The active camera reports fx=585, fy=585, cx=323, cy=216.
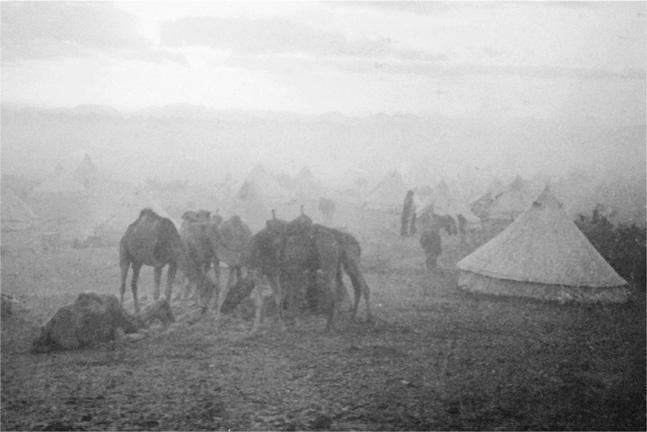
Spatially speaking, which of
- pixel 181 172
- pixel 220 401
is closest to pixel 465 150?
pixel 181 172

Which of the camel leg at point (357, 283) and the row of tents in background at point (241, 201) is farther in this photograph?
the row of tents in background at point (241, 201)

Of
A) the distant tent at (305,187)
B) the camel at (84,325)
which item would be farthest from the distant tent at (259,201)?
the camel at (84,325)

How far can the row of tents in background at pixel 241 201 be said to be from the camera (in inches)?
848

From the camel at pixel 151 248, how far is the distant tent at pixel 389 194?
Result: 2174cm

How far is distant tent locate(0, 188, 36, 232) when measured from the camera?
70.4 ft

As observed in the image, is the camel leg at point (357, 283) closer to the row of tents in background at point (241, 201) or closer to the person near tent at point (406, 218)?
the row of tents in background at point (241, 201)

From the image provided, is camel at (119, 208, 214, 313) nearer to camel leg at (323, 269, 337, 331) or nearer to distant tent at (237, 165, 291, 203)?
camel leg at (323, 269, 337, 331)

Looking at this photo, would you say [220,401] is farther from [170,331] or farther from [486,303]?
[486,303]

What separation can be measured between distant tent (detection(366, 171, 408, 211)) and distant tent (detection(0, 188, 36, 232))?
1734 cm

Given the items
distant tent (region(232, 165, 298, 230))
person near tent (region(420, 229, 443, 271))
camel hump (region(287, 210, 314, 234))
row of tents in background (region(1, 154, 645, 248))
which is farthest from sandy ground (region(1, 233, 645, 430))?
distant tent (region(232, 165, 298, 230))

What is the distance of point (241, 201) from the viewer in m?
22.8

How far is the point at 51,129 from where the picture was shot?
62.7 meters

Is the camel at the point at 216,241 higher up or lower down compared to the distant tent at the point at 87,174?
lower down

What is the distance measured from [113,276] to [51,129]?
180 feet
